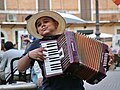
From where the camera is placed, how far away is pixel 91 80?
3457mm

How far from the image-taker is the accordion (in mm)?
3250

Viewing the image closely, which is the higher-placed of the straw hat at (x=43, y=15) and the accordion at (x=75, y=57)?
the straw hat at (x=43, y=15)


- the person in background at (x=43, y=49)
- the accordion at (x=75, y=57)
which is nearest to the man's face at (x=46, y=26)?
the person in background at (x=43, y=49)

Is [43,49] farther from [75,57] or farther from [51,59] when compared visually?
→ [75,57]

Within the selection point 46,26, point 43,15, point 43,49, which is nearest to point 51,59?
point 43,49

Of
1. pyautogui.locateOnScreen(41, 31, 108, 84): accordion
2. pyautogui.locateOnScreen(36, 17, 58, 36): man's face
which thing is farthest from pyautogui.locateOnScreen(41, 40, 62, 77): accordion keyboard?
pyautogui.locateOnScreen(36, 17, 58, 36): man's face

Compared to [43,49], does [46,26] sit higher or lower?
higher

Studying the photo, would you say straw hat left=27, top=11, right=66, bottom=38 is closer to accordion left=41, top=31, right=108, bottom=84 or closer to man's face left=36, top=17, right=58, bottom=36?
man's face left=36, top=17, right=58, bottom=36

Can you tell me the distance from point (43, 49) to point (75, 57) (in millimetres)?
255

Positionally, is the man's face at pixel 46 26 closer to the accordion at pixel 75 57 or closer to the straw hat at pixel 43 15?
the straw hat at pixel 43 15

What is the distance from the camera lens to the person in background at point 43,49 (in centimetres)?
334

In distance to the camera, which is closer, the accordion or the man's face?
the accordion

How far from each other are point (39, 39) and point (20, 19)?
3025cm

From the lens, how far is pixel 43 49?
3.27m
